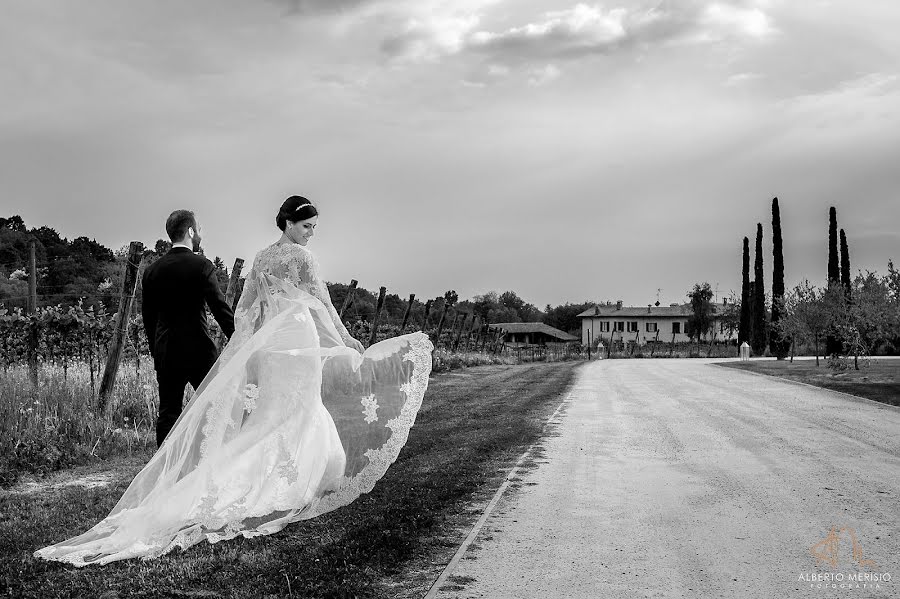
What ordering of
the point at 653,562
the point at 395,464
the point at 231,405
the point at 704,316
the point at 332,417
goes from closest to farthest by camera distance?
1. the point at 653,562
2. the point at 231,405
3. the point at 332,417
4. the point at 395,464
5. the point at 704,316

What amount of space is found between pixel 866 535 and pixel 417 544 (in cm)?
314

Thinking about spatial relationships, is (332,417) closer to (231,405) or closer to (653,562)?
(231,405)

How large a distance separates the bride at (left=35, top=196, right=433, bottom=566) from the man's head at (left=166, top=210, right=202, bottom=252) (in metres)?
0.58

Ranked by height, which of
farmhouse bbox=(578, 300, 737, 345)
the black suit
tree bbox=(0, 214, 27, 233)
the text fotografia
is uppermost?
tree bbox=(0, 214, 27, 233)

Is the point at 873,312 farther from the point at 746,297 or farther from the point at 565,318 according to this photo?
the point at 565,318

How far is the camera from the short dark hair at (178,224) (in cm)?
639

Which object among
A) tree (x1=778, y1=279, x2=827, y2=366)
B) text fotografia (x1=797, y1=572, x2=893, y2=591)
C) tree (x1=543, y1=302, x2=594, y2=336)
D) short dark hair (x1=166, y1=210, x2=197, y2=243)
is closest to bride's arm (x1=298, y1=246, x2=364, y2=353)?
short dark hair (x1=166, y1=210, x2=197, y2=243)

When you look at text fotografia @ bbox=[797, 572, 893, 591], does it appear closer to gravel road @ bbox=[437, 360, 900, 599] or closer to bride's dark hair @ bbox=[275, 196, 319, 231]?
gravel road @ bbox=[437, 360, 900, 599]

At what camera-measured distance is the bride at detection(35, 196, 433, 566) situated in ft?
17.3

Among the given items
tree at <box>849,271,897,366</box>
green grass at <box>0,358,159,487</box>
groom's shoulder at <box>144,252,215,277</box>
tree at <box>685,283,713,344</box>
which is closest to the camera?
groom's shoulder at <box>144,252,215,277</box>

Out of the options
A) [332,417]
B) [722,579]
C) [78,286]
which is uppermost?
[78,286]

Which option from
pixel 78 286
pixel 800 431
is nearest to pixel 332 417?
pixel 800 431

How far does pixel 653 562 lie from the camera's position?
4.87 metres

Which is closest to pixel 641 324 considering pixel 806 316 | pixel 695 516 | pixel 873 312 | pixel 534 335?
pixel 534 335
